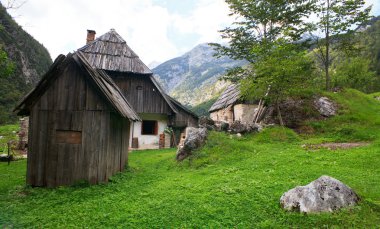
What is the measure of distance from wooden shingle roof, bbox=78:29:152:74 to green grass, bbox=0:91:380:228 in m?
10.2

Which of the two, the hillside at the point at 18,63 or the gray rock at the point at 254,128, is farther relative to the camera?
the hillside at the point at 18,63

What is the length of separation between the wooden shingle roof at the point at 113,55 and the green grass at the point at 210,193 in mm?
10199

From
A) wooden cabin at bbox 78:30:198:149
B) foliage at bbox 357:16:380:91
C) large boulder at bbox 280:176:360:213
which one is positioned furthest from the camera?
foliage at bbox 357:16:380:91

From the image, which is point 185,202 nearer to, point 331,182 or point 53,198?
point 331,182

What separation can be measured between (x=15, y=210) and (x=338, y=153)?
11.8 meters

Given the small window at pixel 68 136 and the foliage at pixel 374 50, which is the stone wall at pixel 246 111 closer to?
the small window at pixel 68 136

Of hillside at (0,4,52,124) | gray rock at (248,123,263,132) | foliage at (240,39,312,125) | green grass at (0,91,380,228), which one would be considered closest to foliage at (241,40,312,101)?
foliage at (240,39,312,125)

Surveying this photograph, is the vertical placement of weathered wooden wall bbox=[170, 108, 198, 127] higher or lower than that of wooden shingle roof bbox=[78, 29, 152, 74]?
lower

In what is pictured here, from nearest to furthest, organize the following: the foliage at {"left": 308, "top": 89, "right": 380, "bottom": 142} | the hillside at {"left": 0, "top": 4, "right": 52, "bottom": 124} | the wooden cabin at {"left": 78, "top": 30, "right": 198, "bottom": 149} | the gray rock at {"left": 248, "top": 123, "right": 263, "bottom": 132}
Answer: the foliage at {"left": 308, "top": 89, "right": 380, "bottom": 142} → the gray rock at {"left": 248, "top": 123, "right": 263, "bottom": 132} → the wooden cabin at {"left": 78, "top": 30, "right": 198, "bottom": 149} → the hillside at {"left": 0, "top": 4, "right": 52, "bottom": 124}

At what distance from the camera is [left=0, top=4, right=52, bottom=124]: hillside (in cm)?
3893

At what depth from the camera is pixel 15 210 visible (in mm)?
7215

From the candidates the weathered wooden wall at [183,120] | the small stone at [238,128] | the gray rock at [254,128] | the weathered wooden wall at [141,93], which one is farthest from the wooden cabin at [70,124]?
the weathered wooden wall at [183,120]

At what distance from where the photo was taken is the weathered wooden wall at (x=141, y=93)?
71.7ft

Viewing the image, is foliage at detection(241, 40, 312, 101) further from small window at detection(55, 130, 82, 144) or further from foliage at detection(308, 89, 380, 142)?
small window at detection(55, 130, 82, 144)
